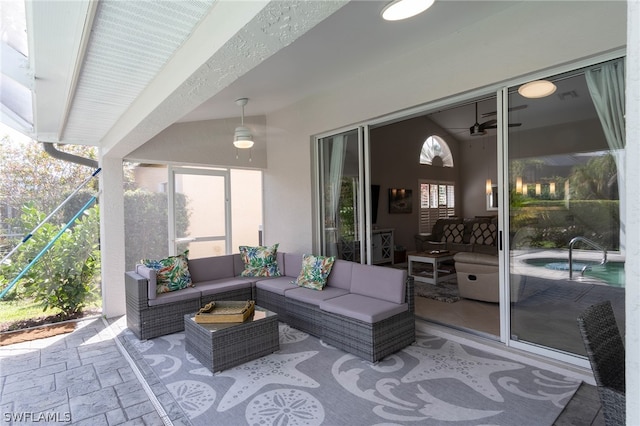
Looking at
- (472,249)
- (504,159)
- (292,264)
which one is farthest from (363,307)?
(472,249)

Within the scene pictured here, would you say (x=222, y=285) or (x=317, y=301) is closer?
(x=317, y=301)

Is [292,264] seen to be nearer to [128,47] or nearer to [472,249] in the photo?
[128,47]

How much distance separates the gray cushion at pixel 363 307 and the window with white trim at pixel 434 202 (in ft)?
19.2

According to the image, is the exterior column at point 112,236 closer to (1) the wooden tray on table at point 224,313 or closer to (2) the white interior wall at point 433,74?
(1) the wooden tray on table at point 224,313

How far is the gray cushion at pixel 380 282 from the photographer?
3273 mm

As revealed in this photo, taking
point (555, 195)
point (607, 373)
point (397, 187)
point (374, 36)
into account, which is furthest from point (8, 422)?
point (397, 187)

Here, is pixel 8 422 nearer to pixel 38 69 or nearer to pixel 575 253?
pixel 38 69

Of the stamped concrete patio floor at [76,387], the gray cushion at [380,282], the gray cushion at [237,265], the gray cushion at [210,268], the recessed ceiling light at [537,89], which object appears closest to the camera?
the stamped concrete patio floor at [76,387]

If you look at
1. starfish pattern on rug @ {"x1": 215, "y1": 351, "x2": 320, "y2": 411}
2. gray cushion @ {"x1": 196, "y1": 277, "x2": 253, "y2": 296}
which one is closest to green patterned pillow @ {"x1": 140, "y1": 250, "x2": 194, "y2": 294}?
gray cushion @ {"x1": 196, "y1": 277, "x2": 253, "y2": 296}

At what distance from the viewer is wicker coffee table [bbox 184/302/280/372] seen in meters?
2.80

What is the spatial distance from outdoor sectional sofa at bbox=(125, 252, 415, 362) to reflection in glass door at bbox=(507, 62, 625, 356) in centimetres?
108

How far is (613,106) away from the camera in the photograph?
243 cm

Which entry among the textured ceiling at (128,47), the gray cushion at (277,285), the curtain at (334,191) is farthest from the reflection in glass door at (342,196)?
the textured ceiling at (128,47)

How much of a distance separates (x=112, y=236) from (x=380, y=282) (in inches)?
143
